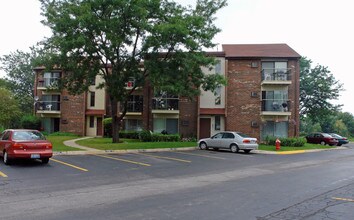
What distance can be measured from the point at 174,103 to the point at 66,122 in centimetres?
Result: 1311

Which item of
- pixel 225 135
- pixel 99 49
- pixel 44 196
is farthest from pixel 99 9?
pixel 44 196

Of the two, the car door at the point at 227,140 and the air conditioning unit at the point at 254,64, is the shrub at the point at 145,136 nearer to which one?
the car door at the point at 227,140

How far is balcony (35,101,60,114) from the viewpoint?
3738 cm

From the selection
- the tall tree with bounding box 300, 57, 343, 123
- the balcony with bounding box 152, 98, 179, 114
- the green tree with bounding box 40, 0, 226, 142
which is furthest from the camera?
the tall tree with bounding box 300, 57, 343, 123

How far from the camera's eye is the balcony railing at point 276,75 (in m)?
32.0

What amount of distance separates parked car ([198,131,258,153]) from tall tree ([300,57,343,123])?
2895 cm

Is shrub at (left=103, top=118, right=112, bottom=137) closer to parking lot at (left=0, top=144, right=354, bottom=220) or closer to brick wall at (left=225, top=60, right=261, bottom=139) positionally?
brick wall at (left=225, top=60, right=261, bottom=139)

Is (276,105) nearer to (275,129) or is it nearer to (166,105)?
(275,129)

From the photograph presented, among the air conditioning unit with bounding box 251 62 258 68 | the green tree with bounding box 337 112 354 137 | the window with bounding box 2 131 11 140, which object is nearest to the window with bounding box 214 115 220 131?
the air conditioning unit with bounding box 251 62 258 68

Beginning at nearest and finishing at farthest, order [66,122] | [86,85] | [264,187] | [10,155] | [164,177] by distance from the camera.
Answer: [264,187]
[164,177]
[10,155]
[86,85]
[66,122]

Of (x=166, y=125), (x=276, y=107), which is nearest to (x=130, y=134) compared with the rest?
(x=166, y=125)

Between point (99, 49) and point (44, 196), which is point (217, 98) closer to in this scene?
point (99, 49)

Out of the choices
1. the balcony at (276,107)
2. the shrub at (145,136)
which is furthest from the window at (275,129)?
the shrub at (145,136)

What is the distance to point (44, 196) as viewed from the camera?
812 centimetres
